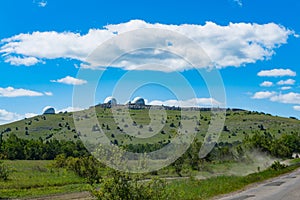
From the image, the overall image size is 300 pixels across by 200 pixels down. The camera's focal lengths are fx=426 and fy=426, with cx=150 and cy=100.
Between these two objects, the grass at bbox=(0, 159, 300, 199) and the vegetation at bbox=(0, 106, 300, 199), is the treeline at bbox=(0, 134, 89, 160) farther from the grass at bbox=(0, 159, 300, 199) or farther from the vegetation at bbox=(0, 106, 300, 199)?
the grass at bbox=(0, 159, 300, 199)

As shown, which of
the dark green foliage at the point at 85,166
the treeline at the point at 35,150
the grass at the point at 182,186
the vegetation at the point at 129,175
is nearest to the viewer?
the vegetation at the point at 129,175

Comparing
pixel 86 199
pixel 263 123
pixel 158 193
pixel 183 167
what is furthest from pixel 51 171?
pixel 263 123

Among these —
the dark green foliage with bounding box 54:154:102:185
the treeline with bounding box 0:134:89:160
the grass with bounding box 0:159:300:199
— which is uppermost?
the treeline with bounding box 0:134:89:160

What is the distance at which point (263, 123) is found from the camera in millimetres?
196875

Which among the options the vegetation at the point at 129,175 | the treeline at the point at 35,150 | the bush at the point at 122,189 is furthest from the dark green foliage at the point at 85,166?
the treeline at the point at 35,150

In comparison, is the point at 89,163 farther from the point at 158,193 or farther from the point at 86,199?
the point at 158,193

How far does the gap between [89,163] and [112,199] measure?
88.6 feet

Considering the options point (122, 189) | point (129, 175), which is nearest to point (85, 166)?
point (122, 189)

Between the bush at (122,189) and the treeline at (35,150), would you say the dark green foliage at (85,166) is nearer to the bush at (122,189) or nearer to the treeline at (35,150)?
the bush at (122,189)

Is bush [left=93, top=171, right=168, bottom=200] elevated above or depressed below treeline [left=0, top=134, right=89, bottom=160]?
below

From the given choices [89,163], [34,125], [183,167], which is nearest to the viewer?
[89,163]

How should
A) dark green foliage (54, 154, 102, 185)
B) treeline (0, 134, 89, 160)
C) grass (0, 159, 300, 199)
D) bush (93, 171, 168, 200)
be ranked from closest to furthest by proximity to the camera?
1. bush (93, 171, 168, 200)
2. grass (0, 159, 300, 199)
3. dark green foliage (54, 154, 102, 185)
4. treeline (0, 134, 89, 160)

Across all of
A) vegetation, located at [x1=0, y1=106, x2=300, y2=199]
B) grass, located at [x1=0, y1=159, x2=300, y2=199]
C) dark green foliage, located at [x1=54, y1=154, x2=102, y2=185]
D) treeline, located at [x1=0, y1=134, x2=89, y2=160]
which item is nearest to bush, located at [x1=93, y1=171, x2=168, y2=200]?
vegetation, located at [x1=0, y1=106, x2=300, y2=199]

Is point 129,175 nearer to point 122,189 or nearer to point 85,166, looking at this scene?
point 122,189
